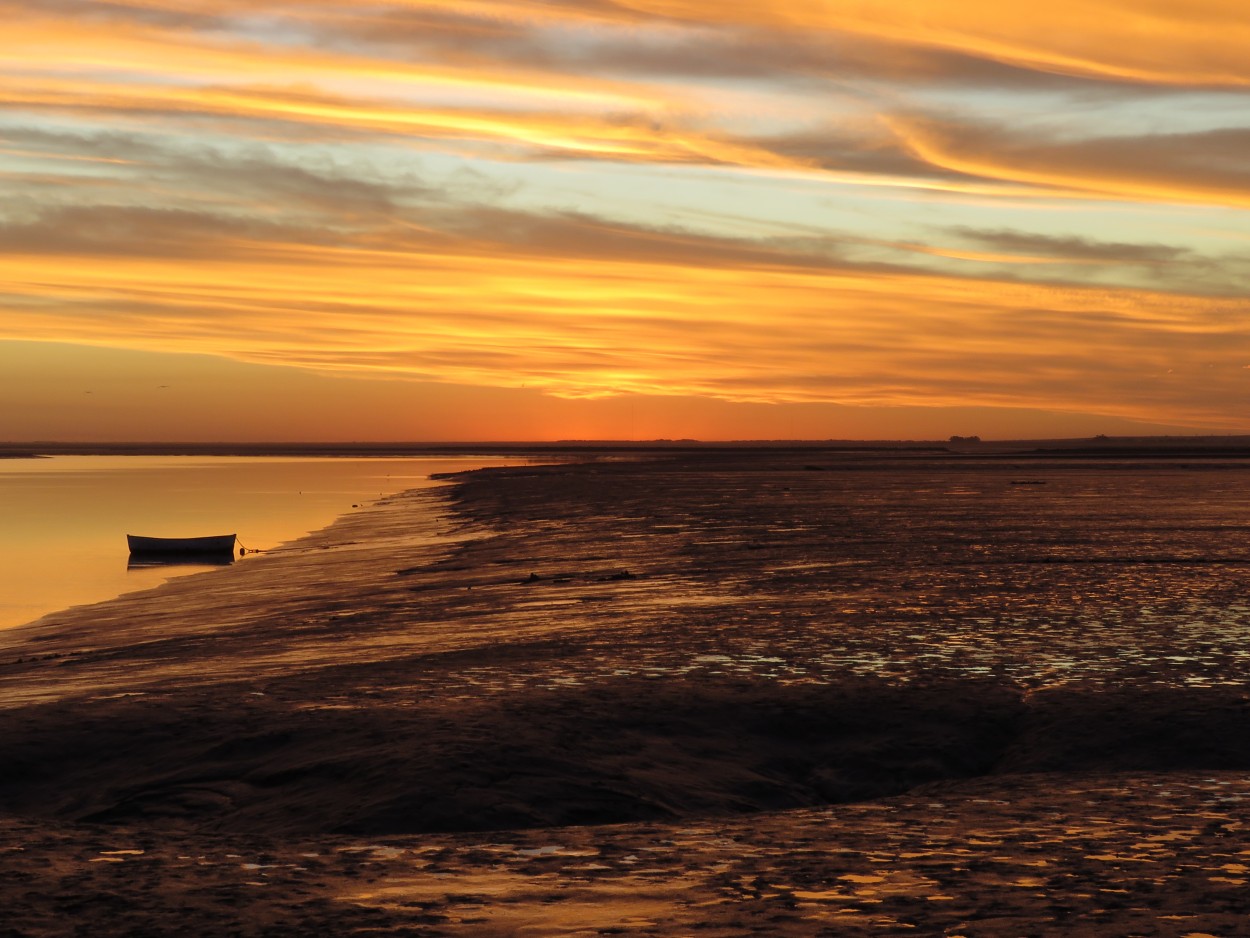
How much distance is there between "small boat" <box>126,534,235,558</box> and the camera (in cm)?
5462

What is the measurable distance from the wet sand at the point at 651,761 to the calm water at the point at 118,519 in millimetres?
14990

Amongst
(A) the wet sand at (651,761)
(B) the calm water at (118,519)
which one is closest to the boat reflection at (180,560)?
(B) the calm water at (118,519)

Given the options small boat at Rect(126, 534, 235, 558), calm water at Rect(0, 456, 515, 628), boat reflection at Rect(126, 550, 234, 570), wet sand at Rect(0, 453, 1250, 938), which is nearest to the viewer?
wet sand at Rect(0, 453, 1250, 938)

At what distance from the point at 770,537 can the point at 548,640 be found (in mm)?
23760

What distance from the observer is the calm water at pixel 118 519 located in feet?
150

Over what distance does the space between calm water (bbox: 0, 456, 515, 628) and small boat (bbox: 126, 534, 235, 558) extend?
3.66 ft

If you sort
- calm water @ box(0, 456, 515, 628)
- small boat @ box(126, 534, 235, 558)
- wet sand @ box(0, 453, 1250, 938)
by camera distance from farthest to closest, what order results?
small boat @ box(126, 534, 235, 558) → calm water @ box(0, 456, 515, 628) → wet sand @ box(0, 453, 1250, 938)

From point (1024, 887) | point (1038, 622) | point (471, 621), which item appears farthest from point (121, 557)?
point (1024, 887)

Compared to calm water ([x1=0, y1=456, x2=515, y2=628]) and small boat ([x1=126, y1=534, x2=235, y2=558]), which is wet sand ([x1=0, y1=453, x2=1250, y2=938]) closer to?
calm water ([x1=0, y1=456, x2=515, y2=628])

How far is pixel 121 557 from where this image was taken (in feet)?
183

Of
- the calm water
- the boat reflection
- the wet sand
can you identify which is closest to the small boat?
the boat reflection

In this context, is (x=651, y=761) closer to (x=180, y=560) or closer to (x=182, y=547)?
(x=180, y=560)

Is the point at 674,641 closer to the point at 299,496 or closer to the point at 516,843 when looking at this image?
the point at 516,843

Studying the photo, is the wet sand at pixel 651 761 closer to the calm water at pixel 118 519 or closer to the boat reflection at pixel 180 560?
the calm water at pixel 118 519
